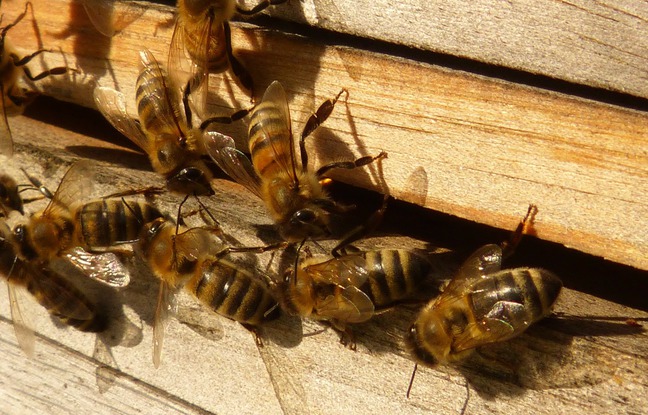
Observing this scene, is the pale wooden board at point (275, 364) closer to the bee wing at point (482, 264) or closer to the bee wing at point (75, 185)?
the bee wing at point (75, 185)

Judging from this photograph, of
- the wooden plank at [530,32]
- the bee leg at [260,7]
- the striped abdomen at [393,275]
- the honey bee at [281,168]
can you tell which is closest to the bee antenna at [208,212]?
the honey bee at [281,168]

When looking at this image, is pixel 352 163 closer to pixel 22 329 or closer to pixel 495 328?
pixel 495 328

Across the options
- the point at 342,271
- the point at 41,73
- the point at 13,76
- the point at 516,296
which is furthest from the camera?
the point at 13,76

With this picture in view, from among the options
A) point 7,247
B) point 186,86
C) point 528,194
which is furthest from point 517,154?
point 7,247

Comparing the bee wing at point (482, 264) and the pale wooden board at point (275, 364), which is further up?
the bee wing at point (482, 264)

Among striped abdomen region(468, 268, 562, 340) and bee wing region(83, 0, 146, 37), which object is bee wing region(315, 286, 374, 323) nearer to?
striped abdomen region(468, 268, 562, 340)

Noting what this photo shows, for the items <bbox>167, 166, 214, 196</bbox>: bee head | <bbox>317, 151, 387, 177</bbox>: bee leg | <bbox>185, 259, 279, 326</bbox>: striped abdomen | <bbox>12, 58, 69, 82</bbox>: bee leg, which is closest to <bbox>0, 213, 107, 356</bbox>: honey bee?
<bbox>185, 259, 279, 326</bbox>: striped abdomen

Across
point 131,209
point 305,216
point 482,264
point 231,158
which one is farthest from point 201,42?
point 482,264
